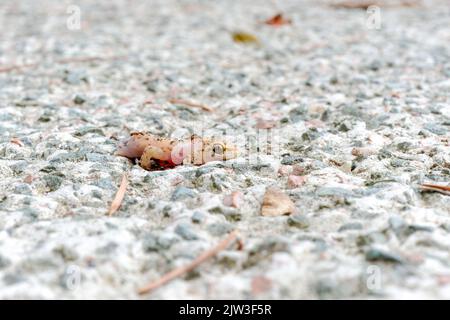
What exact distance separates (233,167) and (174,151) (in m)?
0.26

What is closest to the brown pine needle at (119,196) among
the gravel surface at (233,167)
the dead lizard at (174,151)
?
the gravel surface at (233,167)

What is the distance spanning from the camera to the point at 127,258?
5.39 ft

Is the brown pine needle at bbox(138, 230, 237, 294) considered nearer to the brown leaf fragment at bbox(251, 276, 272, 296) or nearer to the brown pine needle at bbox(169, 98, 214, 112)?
the brown leaf fragment at bbox(251, 276, 272, 296)

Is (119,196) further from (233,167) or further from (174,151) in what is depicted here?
(233,167)

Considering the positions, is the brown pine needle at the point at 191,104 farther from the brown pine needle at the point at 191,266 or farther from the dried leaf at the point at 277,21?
the dried leaf at the point at 277,21

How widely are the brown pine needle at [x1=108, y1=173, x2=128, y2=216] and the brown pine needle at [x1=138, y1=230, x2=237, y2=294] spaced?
0.45m

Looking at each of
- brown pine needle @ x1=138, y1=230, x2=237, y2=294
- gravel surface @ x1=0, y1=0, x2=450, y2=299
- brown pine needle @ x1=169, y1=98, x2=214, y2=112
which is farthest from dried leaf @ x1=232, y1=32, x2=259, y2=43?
brown pine needle @ x1=138, y1=230, x2=237, y2=294

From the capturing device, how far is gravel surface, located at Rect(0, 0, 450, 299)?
1559mm

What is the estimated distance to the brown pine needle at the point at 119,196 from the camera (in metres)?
1.97

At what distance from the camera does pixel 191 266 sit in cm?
159

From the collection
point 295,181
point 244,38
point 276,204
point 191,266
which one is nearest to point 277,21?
point 244,38
